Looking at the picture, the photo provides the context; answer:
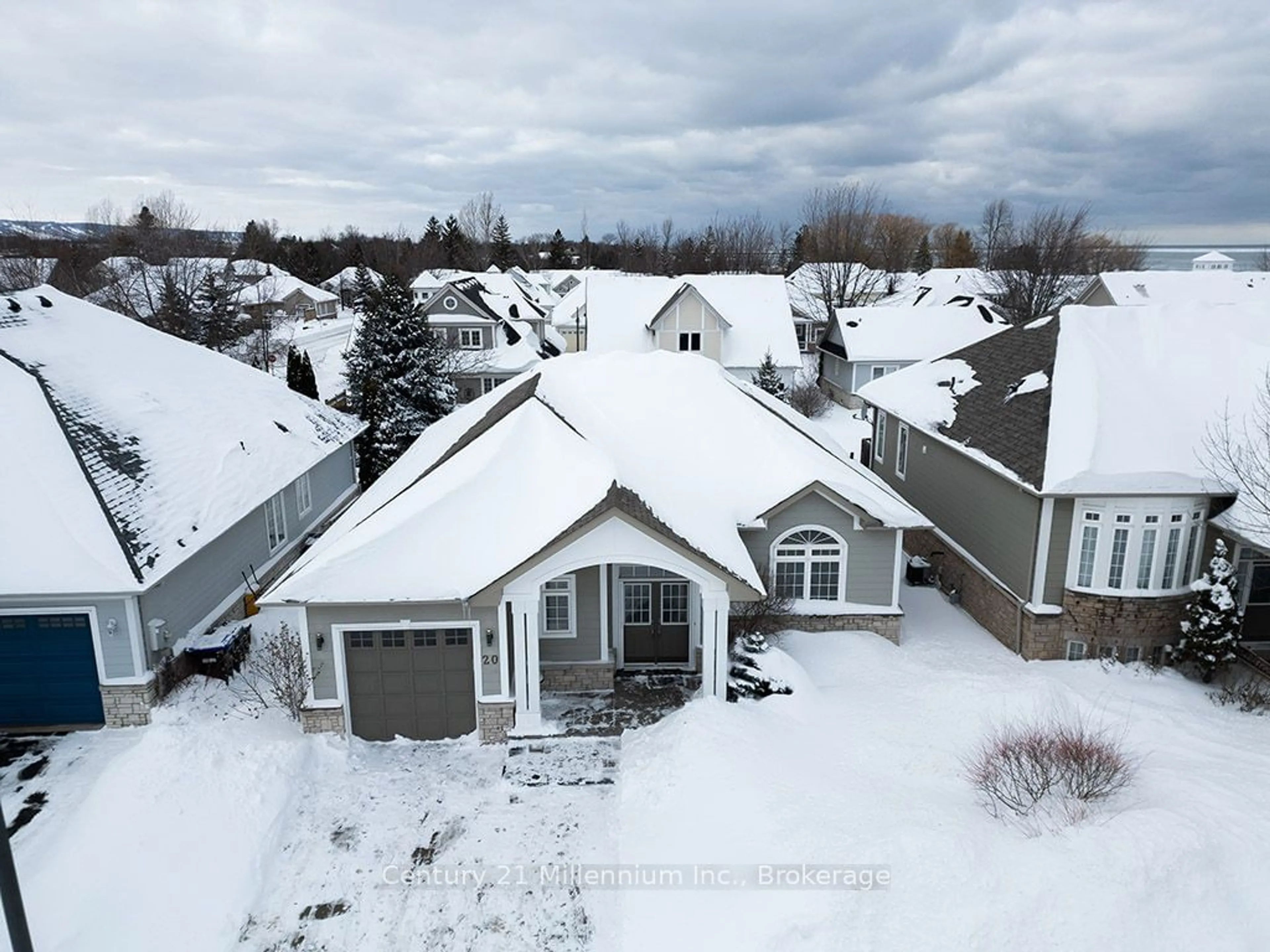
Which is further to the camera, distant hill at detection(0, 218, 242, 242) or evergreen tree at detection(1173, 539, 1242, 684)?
distant hill at detection(0, 218, 242, 242)

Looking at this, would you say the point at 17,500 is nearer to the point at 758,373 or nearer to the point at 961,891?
the point at 961,891

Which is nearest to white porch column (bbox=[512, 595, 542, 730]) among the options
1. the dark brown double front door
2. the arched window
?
the dark brown double front door

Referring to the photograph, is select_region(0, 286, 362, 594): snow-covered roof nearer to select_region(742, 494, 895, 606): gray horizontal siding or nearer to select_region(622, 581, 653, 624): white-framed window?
select_region(622, 581, 653, 624): white-framed window

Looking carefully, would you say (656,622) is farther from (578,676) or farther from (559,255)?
(559,255)

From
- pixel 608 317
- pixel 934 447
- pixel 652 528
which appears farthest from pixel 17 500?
pixel 608 317

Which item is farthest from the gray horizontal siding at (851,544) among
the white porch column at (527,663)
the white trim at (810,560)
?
the white porch column at (527,663)
